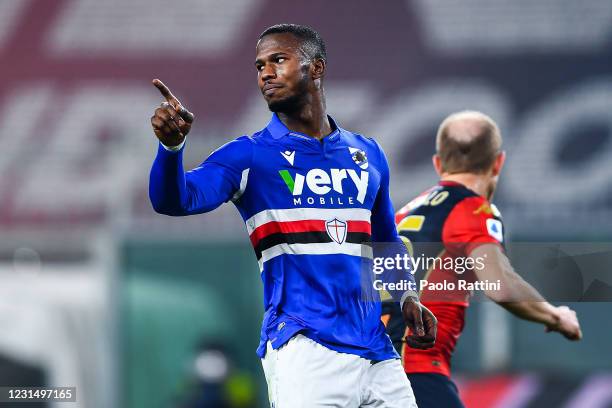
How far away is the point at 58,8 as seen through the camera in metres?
14.4

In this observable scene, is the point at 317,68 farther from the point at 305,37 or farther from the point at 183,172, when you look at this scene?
the point at 183,172

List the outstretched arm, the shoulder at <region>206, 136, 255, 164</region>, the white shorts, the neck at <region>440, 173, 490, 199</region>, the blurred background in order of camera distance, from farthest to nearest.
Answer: the blurred background < the neck at <region>440, 173, 490, 199</region> < the outstretched arm < the shoulder at <region>206, 136, 255, 164</region> < the white shorts

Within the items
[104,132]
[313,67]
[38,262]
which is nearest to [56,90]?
[104,132]

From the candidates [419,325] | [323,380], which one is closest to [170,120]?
Answer: [323,380]

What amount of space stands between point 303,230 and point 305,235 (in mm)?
17

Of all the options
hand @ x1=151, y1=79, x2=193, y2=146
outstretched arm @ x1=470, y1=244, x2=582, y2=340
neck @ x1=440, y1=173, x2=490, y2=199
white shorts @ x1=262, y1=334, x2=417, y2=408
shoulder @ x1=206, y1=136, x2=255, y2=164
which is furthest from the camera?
neck @ x1=440, y1=173, x2=490, y2=199

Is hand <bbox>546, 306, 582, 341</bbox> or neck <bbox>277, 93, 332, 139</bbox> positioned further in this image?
hand <bbox>546, 306, 582, 341</bbox>

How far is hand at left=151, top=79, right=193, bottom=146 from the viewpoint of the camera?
119 inches

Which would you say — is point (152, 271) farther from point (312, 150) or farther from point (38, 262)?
point (312, 150)

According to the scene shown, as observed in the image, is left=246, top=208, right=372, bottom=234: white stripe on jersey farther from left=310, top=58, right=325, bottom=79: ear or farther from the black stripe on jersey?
left=310, top=58, right=325, bottom=79: ear

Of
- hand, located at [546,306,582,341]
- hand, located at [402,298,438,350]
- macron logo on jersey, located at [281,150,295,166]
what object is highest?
macron logo on jersey, located at [281,150,295,166]

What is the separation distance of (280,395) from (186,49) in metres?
11.1

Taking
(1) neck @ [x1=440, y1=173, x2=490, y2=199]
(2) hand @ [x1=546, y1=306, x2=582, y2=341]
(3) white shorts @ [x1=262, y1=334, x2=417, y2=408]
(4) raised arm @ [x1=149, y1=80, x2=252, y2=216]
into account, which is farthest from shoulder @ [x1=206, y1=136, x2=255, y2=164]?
(2) hand @ [x1=546, y1=306, x2=582, y2=341]

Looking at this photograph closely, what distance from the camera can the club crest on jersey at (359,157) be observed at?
11.9 feet
